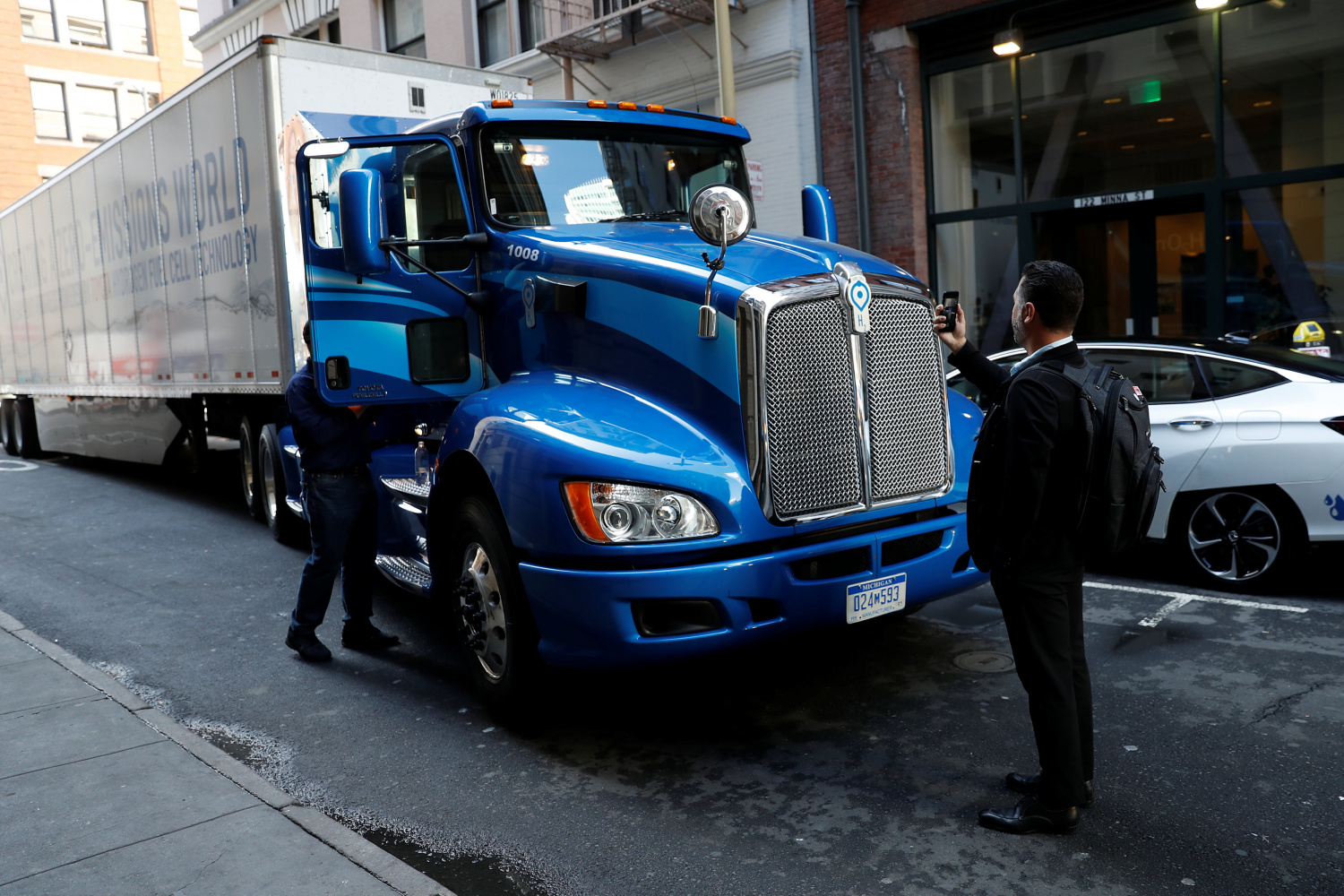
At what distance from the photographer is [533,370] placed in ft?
17.8

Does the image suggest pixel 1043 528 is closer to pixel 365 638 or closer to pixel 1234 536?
pixel 1234 536

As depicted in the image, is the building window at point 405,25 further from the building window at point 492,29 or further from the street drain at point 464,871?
the street drain at point 464,871

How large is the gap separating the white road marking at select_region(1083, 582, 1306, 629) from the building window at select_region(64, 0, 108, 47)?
50.0m

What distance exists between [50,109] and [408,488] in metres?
46.8

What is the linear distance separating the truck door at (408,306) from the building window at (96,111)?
4606cm

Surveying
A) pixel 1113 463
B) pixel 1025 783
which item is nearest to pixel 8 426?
pixel 1025 783

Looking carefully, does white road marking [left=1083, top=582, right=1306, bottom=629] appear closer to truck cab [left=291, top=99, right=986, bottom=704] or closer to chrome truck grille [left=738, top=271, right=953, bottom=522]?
truck cab [left=291, top=99, right=986, bottom=704]

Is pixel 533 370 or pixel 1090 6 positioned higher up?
pixel 1090 6

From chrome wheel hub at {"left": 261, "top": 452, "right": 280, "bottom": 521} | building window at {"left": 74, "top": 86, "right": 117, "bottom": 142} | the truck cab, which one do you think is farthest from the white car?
building window at {"left": 74, "top": 86, "right": 117, "bottom": 142}

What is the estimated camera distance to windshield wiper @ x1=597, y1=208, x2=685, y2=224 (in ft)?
18.9

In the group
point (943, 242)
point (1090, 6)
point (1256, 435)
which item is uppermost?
point (1090, 6)

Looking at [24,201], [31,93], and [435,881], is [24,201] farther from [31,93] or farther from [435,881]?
[31,93]

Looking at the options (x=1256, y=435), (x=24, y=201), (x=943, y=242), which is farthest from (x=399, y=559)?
(x=24, y=201)

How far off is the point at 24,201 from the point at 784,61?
36.2ft
